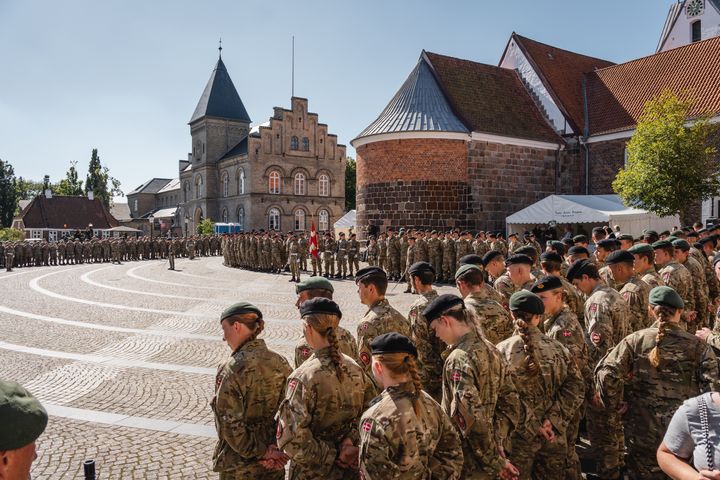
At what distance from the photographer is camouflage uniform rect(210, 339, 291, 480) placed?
3125 millimetres

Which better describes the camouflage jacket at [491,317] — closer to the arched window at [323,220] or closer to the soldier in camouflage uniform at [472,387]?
the soldier in camouflage uniform at [472,387]

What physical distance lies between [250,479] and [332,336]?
41.9 inches

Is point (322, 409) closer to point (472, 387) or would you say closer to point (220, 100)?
point (472, 387)

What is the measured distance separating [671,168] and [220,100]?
47.0m

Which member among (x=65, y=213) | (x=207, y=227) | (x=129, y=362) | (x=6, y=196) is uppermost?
(x=6, y=196)

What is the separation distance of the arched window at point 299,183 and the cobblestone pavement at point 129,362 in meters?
33.7

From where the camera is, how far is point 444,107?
2466 cm

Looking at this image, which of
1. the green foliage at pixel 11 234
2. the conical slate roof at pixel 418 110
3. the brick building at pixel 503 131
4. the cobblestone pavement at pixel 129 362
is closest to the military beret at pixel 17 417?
the cobblestone pavement at pixel 129 362

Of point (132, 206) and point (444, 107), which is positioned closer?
point (444, 107)

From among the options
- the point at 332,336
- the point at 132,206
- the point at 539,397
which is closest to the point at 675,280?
the point at 539,397

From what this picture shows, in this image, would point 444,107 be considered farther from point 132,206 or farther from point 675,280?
point 132,206

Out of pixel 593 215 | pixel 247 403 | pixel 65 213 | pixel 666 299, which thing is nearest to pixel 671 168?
pixel 593 215

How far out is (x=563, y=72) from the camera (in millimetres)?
28984

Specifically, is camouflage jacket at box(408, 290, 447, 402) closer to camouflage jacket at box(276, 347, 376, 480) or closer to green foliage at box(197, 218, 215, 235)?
camouflage jacket at box(276, 347, 376, 480)
